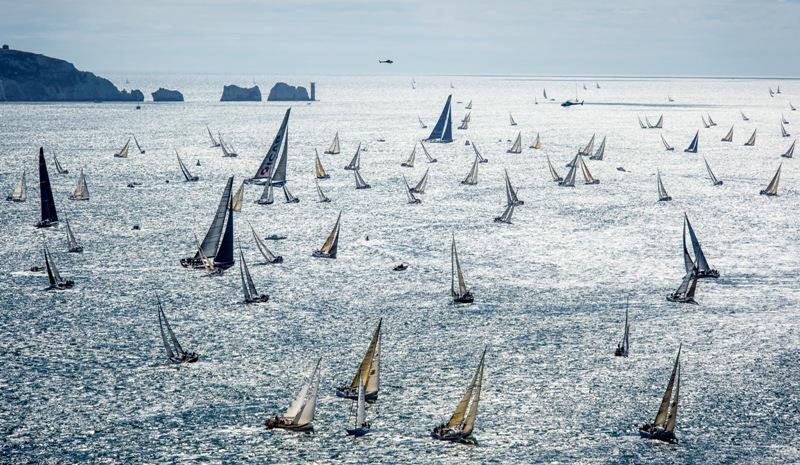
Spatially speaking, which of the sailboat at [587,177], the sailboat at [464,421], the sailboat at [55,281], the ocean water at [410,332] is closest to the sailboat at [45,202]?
the ocean water at [410,332]

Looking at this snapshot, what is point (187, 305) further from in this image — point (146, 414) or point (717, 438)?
point (717, 438)

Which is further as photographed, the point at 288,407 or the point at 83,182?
the point at 83,182

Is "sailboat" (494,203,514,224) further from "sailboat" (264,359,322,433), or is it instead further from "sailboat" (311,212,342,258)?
"sailboat" (264,359,322,433)

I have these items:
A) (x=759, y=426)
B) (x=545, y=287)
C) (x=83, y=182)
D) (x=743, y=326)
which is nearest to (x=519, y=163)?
(x=83, y=182)

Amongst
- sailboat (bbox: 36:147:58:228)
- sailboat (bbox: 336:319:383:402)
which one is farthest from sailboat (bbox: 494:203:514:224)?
sailboat (bbox: 336:319:383:402)

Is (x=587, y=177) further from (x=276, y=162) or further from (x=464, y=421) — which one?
(x=464, y=421)

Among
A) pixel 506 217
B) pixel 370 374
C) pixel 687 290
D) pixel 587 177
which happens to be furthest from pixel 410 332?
pixel 587 177

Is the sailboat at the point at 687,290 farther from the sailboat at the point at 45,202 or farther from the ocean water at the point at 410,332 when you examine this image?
the sailboat at the point at 45,202
